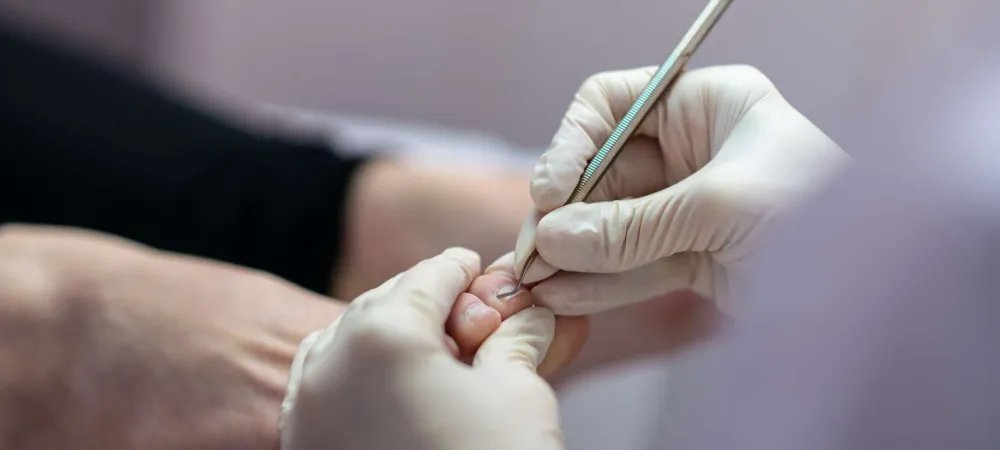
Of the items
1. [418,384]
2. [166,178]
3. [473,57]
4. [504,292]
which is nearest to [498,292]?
[504,292]

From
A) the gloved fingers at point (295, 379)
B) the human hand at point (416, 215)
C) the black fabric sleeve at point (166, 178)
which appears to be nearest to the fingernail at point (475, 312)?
the gloved fingers at point (295, 379)

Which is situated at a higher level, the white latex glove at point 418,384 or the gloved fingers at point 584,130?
the gloved fingers at point 584,130

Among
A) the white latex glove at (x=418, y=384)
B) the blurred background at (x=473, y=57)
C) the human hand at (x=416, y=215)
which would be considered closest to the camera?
the white latex glove at (x=418, y=384)

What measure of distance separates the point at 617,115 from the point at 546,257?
136 millimetres

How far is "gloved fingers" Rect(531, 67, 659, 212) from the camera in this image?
0.54m

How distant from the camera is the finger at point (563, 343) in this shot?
0.56 metres

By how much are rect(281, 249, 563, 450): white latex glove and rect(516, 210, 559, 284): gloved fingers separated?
0.09 feet

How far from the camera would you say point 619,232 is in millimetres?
516

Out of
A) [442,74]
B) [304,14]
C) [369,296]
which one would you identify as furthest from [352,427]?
[304,14]

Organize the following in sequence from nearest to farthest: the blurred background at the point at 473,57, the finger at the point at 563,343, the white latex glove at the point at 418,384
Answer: the white latex glove at the point at 418,384, the finger at the point at 563,343, the blurred background at the point at 473,57

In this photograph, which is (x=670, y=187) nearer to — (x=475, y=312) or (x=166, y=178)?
(x=475, y=312)

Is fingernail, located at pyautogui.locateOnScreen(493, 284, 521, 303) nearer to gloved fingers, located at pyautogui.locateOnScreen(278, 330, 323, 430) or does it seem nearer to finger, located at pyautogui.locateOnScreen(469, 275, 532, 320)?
finger, located at pyautogui.locateOnScreen(469, 275, 532, 320)

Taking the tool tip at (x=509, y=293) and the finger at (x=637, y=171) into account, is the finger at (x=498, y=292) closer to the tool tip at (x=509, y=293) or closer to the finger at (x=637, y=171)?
the tool tip at (x=509, y=293)

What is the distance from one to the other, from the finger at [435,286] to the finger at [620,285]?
0.05m
